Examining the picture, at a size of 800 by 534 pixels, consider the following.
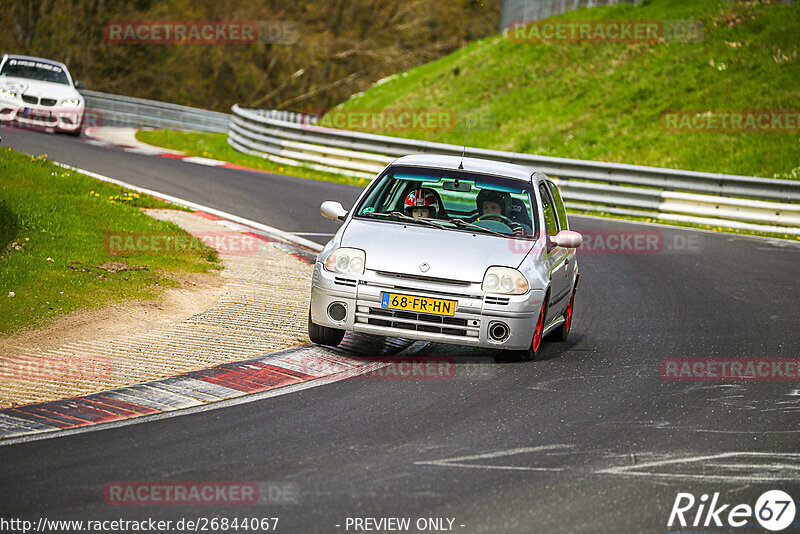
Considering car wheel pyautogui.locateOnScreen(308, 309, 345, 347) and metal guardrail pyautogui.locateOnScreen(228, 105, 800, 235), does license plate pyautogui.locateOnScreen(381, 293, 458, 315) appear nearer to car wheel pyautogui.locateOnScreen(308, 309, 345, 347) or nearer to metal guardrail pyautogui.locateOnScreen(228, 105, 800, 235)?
car wheel pyautogui.locateOnScreen(308, 309, 345, 347)

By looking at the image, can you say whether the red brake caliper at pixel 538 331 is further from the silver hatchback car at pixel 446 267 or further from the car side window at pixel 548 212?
the car side window at pixel 548 212

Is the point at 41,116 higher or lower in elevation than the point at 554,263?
higher

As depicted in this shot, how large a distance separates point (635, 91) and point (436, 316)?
864 inches

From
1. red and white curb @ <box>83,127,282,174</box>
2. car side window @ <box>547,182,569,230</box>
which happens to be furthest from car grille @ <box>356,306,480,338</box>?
red and white curb @ <box>83,127,282,174</box>

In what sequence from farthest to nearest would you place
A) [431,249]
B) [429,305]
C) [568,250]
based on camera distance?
1. [568,250]
2. [431,249]
3. [429,305]

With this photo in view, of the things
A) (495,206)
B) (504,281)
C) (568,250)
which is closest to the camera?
(504,281)

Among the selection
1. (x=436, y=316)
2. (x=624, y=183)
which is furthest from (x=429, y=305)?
(x=624, y=183)

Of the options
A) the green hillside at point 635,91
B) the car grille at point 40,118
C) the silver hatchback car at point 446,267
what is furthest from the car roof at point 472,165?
the car grille at point 40,118

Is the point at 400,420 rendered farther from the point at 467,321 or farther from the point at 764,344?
the point at 764,344

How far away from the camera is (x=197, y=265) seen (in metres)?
11.8

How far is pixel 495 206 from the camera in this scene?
368 inches

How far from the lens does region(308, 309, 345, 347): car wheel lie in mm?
8633

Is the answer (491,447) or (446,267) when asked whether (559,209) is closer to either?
(446,267)

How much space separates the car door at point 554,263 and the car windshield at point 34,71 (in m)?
19.3
